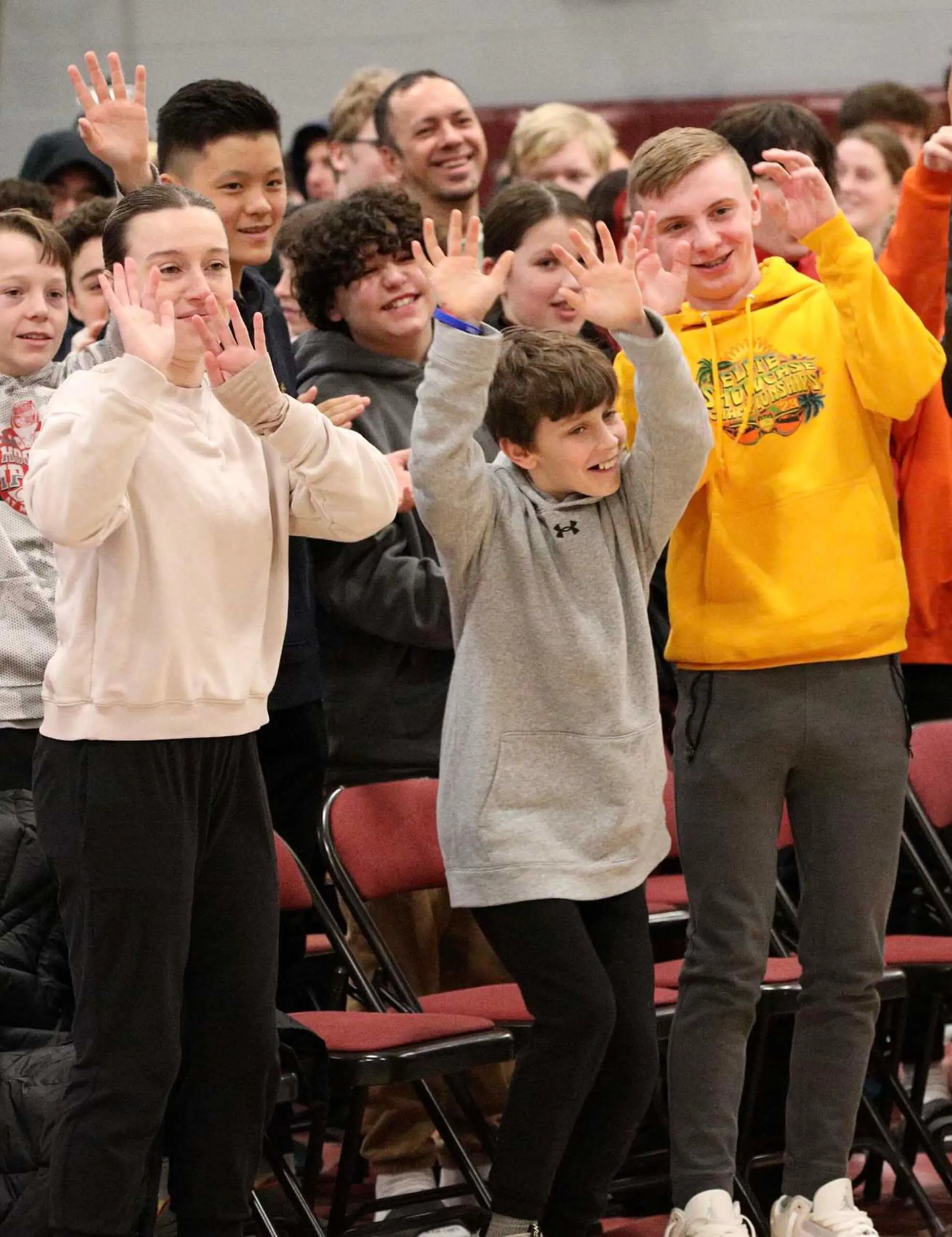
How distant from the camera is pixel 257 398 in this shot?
2777 mm

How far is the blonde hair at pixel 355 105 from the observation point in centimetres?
611

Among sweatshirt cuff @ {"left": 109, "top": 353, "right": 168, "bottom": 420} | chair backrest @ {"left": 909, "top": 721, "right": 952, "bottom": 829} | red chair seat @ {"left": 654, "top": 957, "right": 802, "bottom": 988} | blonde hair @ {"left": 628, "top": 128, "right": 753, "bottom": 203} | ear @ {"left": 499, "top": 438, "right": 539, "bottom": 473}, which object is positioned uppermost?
blonde hair @ {"left": 628, "top": 128, "right": 753, "bottom": 203}

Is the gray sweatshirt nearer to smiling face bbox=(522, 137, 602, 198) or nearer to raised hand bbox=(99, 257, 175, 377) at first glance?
raised hand bbox=(99, 257, 175, 377)

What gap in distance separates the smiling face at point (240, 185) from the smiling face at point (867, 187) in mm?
2441

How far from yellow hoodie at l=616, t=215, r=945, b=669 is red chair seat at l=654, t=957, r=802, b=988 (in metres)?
0.65

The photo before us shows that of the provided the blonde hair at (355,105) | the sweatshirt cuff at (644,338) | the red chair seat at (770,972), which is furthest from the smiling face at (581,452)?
the blonde hair at (355,105)

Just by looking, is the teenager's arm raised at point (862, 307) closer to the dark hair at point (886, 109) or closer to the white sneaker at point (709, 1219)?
the white sneaker at point (709, 1219)

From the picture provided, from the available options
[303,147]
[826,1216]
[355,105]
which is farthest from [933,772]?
[303,147]

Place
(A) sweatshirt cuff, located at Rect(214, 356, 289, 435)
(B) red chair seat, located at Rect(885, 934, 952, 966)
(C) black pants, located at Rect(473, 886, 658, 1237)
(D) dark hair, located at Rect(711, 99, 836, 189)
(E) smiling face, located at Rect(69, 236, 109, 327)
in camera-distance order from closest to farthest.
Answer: (A) sweatshirt cuff, located at Rect(214, 356, 289, 435)
(C) black pants, located at Rect(473, 886, 658, 1237)
(B) red chair seat, located at Rect(885, 934, 952, 966)
(D) dark hair, located at Rect(711, 99, 836, 189)
(E) smiling face, located at Rect(69, 236, 109, 327)

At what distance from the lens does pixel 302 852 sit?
3.75 metres

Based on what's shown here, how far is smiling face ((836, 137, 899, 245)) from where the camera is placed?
5.67 metres

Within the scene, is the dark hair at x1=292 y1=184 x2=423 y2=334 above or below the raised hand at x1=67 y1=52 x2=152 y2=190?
below

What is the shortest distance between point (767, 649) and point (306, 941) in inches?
52.4

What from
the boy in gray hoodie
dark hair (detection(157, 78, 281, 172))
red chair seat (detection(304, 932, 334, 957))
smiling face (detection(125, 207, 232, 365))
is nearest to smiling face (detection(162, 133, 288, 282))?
dark hair (detection(157, 78, 281, 172))
